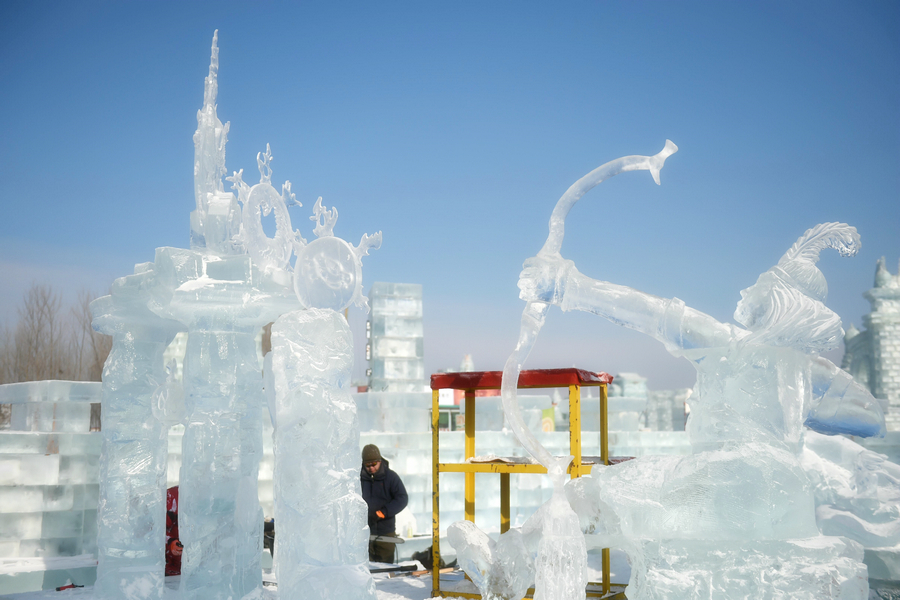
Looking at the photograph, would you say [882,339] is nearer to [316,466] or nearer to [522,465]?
[522,465]

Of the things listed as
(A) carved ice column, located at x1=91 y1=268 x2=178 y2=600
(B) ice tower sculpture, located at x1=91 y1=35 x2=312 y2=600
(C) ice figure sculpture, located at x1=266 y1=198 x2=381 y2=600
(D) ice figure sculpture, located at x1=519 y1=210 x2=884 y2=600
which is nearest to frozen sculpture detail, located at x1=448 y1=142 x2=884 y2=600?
(D) ice figure sculpture, located at x1=519 y1=210 x2=884 y2=600

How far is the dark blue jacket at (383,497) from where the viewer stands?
6773 mm

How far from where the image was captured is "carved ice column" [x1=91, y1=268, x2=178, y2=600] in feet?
15.3

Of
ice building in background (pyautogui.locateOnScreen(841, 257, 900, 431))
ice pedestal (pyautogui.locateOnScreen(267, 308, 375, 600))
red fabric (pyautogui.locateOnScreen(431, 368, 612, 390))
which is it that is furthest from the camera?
ice building in background (pyautogui.locateOnScreen(841, 257, 900, 431))

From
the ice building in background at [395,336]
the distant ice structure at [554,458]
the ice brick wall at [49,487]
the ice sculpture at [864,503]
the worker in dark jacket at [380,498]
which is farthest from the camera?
the ice building in background at [395,336]

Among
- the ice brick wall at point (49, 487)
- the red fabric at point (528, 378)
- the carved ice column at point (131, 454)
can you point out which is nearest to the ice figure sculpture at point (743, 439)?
the red fabric at point (528, 378)

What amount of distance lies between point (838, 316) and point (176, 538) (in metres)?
5.55

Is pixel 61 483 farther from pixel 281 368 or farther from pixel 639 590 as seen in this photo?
pixel 639 590

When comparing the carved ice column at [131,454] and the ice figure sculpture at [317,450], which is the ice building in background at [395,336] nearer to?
the carved ice column at [131,454]

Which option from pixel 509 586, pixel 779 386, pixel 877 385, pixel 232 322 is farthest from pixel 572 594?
pixel 877 385

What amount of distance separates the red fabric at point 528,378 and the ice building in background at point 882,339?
51.1ft

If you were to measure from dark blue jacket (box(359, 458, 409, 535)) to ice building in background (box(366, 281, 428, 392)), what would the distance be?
6091 millimetres

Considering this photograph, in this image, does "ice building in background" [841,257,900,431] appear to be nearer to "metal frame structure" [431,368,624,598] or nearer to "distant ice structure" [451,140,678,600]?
"metal frame structure" [431,368,624,598]

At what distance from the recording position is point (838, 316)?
3.00 metres
